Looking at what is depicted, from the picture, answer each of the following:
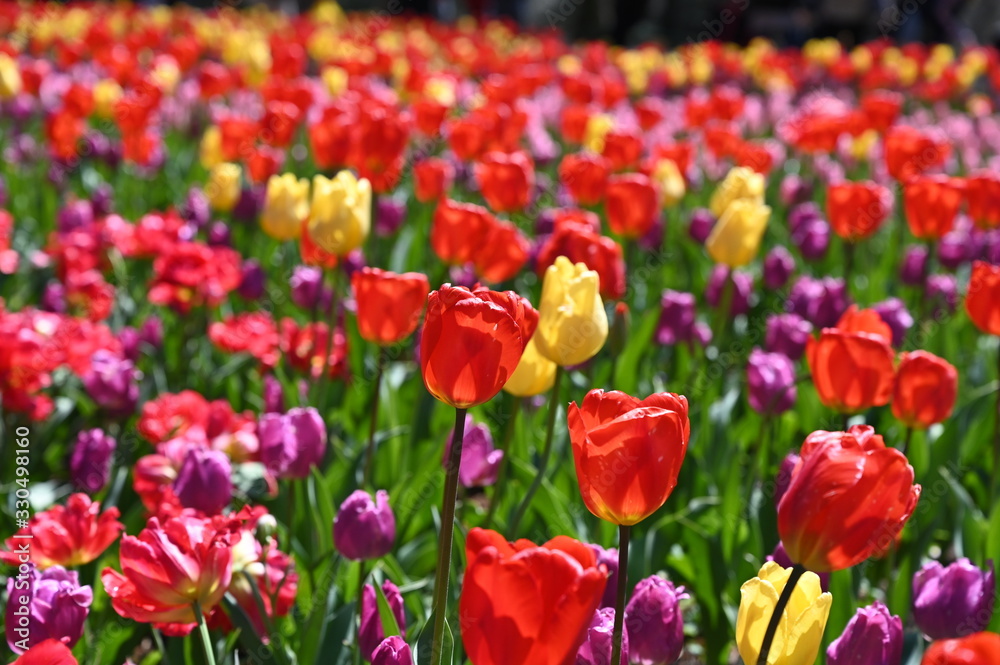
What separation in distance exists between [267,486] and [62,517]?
0.71 m

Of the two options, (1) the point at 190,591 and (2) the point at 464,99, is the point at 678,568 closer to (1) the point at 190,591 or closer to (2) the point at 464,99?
(1) the point at 190,591

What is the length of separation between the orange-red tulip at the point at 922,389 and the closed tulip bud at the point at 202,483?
118cm

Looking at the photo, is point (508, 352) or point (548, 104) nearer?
point (508, 352)

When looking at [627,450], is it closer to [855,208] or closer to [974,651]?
[974,651]

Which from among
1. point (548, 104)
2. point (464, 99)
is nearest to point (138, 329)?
point (464, 99)

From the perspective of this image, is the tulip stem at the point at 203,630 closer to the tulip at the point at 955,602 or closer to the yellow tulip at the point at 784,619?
the yellow tulip at the point at 784,619

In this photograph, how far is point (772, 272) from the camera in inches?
137

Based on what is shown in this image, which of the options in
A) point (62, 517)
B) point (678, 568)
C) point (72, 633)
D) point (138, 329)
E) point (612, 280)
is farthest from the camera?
point (138, 329)

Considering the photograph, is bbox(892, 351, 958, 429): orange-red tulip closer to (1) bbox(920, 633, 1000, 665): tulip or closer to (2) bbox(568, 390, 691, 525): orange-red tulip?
(2) bbox(568, 390, 691, 525): orange-red tulip

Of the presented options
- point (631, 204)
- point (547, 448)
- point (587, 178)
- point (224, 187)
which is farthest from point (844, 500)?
point (224, 187)

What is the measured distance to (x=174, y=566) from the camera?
1.32 metres

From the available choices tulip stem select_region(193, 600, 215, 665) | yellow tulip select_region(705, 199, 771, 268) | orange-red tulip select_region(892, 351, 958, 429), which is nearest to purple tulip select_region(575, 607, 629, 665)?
tulip stem select_region(193, 600, 215, 665)

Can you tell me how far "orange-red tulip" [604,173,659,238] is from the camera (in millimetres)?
3127

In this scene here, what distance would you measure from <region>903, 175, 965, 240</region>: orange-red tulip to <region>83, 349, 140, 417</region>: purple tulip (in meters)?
2.13
